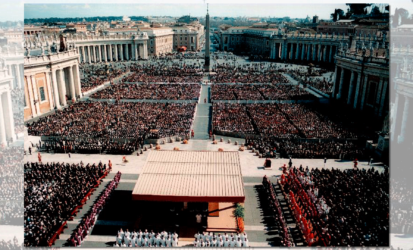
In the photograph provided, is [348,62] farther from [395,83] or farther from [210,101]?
[210,101]

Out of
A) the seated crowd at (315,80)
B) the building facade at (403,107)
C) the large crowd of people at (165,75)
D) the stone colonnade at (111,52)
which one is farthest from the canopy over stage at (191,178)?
the stone colonnade at (111,52)

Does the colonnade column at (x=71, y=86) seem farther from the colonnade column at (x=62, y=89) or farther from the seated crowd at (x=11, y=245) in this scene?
the seated crowd at (x=11, y=245)

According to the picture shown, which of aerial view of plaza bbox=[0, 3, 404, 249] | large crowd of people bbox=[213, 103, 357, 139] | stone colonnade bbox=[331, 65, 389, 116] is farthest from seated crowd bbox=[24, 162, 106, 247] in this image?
stone colonnade bbox=[331, 65, 389, 116]

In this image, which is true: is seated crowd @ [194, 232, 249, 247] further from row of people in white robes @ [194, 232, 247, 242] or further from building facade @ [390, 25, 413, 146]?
building facade @ [390, 25, 413, 146]

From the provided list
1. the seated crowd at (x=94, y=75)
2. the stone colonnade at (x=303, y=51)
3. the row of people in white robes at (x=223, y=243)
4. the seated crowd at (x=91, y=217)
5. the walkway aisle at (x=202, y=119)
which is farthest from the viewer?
the stone colonnade at (x=303, y=51)

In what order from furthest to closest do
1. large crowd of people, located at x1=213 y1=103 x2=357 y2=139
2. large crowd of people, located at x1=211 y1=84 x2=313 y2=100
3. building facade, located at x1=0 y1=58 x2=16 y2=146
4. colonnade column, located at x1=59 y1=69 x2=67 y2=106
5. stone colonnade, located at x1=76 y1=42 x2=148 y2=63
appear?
stone colonnade, located at x1=76 y1=42 x2=148 y2=63
large crowd of people, located at x1=211 y1=84 x2=313 y2=100
colonnade column, located at x1=59 y1=69 x2=67 y2=106
large crowd of people, located at x1=213 y1=103 x2=357 y2=139
building facade, located at x1=0 y1=58 x2=16 y2=146

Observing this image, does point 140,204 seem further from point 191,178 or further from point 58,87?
point 58,87

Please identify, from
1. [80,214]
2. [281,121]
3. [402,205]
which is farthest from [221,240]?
[281,121]
